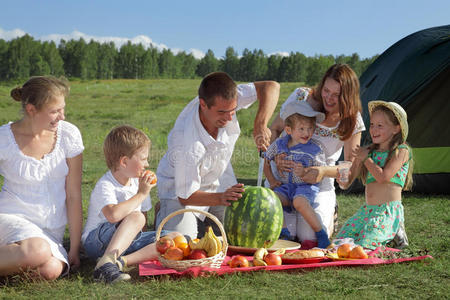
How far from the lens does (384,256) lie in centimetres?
454

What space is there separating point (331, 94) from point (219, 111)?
136cm

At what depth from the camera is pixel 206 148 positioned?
4.96 metres

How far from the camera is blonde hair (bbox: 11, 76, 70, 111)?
407cm

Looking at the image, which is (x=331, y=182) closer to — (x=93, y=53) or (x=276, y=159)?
(x=276, y=159)

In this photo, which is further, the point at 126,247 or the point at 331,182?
the point at 331,182

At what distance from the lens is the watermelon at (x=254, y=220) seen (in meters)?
4.65

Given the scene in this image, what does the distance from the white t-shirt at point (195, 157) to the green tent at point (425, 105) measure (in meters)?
3.34

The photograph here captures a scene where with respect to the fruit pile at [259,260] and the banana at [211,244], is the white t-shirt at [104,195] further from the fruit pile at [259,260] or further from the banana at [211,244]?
the fruit pile at [259,260]

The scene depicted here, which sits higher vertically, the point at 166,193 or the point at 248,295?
the point at 166,193

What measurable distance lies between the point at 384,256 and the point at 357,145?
1418mm

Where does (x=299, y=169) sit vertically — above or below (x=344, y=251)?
above

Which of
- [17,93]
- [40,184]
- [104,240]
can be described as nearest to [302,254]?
[104,240]

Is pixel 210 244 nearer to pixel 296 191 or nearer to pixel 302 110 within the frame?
pixel 296 191

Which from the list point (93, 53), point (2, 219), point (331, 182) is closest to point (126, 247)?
point (2, 219)
